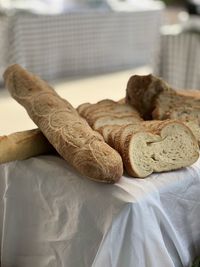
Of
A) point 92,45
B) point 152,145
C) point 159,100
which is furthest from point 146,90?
point 92,45

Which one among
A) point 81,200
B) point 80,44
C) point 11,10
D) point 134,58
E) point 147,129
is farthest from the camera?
point 134,58

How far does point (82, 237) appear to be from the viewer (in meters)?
1.10

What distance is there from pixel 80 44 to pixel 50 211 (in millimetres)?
2805

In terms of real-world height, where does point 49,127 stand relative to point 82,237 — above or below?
above

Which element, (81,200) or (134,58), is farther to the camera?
(134,58)

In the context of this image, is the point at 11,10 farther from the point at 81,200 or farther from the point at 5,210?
the point at 81,200

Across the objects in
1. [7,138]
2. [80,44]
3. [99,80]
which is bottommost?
[99,80]

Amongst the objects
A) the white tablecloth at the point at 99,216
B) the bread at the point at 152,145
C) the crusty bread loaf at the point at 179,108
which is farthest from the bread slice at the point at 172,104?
the white tablecloth at the point at 99,216

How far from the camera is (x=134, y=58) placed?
4.35m

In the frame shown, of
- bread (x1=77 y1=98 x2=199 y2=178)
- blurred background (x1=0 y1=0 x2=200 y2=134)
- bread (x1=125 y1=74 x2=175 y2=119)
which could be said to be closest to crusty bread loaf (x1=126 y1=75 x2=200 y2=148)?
bread (x1=125 y1=74 x2=175 y2=119)

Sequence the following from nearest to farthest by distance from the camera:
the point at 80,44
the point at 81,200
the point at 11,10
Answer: the point at 81,200 < the point at 11,10 < the point at 80,44

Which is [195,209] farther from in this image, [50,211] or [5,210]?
[5,210]

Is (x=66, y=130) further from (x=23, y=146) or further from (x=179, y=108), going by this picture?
(x=179, y=108)

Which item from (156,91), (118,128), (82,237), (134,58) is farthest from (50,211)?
(134,58)
